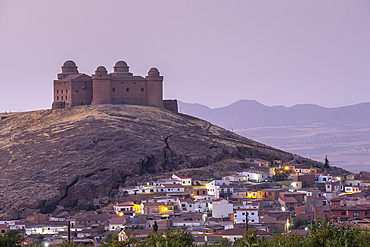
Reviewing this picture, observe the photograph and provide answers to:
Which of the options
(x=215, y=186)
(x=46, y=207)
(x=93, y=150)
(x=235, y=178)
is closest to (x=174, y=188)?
(x=215, y=186)

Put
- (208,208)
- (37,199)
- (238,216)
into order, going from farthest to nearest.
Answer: (37,199)
(208,208)
(238,216)

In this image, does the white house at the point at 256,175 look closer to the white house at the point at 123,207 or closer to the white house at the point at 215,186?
the white house at the point at 215,186

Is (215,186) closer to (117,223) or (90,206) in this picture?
(90,206)

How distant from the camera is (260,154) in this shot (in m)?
105

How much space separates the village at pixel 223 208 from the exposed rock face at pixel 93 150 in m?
4.14

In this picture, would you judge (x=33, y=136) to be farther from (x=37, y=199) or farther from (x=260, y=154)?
(x=260, y=154)

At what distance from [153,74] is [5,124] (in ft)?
61.3

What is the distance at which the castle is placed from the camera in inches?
4181

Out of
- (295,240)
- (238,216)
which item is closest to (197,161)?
(238,216)

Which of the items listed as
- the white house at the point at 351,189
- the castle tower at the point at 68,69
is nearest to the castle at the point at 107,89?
the castle tower at the point at 68,69

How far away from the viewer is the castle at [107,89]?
106 meters

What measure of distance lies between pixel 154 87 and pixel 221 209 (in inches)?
1405

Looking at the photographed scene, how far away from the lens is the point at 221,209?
75125mm

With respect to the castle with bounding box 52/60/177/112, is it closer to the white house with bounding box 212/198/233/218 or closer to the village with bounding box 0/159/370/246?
the village with bounding box 0/159/370/246
